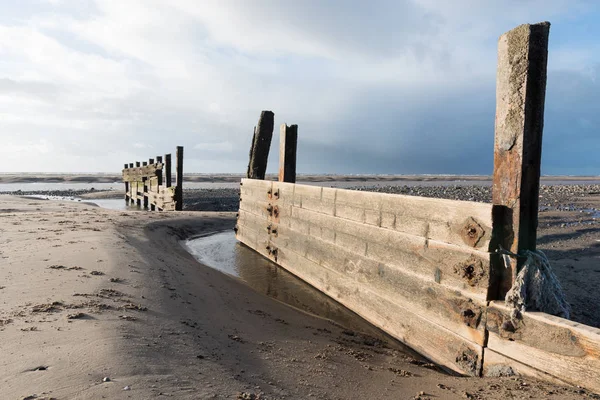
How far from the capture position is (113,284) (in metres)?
3.82

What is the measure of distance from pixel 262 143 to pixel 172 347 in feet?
25.2

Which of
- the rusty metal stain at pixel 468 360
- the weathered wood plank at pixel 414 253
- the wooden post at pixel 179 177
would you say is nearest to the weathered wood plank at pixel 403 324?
the rusty metal stain at pixel 468 360

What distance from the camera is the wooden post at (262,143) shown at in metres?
9.78

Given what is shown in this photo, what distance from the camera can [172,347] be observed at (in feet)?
8.27

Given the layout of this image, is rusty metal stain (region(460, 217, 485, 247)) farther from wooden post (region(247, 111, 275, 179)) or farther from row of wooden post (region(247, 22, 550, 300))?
wooden post (region(247, 111, 275, 179))

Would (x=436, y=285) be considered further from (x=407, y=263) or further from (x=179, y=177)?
(x=179, y=177)

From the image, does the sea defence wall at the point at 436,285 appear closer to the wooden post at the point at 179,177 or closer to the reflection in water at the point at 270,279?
the reflection in water at the point at 270,279

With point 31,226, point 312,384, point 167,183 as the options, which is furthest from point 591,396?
point 167,183

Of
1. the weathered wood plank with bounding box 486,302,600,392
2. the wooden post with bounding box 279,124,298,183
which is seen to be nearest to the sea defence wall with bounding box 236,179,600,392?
the weathered wood plank with bounding box 486,302,600,392

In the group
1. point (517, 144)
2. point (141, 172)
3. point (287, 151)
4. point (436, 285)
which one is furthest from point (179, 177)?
point (517, 144)

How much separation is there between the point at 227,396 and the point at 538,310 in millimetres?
2137

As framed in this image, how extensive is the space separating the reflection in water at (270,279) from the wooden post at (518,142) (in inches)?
62.1

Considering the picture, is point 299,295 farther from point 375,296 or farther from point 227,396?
point 227,396

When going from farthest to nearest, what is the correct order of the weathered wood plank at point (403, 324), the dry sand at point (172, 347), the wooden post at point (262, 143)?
the wooden post at point (262, 143) → the weathered wood plank at point (403, 324) → the dry sand at point (172, 347)
